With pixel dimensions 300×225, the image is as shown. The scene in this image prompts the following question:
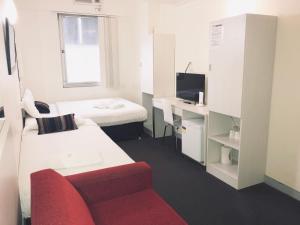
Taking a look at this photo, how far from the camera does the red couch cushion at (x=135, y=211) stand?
153 cm

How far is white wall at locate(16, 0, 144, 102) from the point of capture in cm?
472

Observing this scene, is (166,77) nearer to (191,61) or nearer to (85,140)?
(191,61)

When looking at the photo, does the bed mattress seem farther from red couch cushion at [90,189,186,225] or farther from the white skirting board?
red couch cushion at [90,189,186,225]

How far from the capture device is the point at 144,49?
4.80 metres

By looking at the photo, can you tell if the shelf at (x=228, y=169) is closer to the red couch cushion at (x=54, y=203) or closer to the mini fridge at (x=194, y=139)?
the mini fridge at (x=194, y=139)

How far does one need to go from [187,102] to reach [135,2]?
108 inches

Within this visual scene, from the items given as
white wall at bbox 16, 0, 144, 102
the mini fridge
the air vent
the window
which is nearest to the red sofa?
the mini fridge

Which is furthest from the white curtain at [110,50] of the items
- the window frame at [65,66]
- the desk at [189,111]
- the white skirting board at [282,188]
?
the white skirting board at [282,188]

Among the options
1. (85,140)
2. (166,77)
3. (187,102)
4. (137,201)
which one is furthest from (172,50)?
(137,201)

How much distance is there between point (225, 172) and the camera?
9.71 ft

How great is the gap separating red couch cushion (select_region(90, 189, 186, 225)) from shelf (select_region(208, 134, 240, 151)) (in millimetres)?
1389

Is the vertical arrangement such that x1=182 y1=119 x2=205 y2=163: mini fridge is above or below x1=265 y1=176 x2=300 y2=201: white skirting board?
above

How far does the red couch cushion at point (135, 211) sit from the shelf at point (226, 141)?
4.56 feet

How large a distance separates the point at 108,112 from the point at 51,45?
2002 mm
